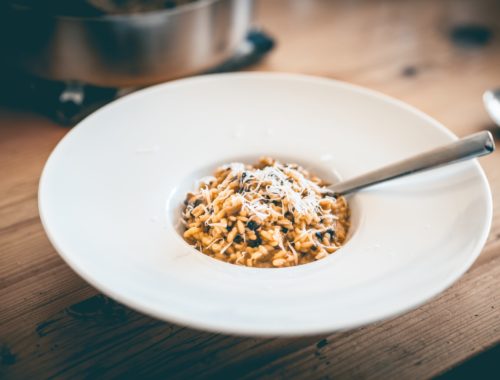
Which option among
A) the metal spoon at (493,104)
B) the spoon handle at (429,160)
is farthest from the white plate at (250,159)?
the metal spoon at (493,104)

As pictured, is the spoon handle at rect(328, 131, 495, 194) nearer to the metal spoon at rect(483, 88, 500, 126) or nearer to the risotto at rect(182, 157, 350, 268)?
the risotto at rect(182, 157, 350, 268)

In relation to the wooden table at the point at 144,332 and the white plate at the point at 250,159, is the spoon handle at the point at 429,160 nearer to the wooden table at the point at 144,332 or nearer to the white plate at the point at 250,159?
the white plate at the point at 250,159

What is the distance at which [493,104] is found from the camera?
1170mm

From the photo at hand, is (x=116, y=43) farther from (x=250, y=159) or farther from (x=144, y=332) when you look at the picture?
(x=144, y=332)

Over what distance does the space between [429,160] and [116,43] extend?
65 centimetres

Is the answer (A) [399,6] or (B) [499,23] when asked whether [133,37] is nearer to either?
(A) [399,6]

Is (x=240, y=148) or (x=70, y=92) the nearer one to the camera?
(x=240, y=148)

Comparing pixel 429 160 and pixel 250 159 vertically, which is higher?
pixel 429 160

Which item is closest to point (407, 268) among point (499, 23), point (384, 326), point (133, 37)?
point (384, 326)

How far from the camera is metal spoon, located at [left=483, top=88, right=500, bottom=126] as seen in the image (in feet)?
3.77

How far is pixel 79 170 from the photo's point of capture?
821 millimetres

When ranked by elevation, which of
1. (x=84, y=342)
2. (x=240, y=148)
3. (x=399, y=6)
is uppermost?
(x=399, y=6)

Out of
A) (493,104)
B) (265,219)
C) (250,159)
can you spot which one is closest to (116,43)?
(250,159)

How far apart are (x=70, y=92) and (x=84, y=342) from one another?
0.63m
